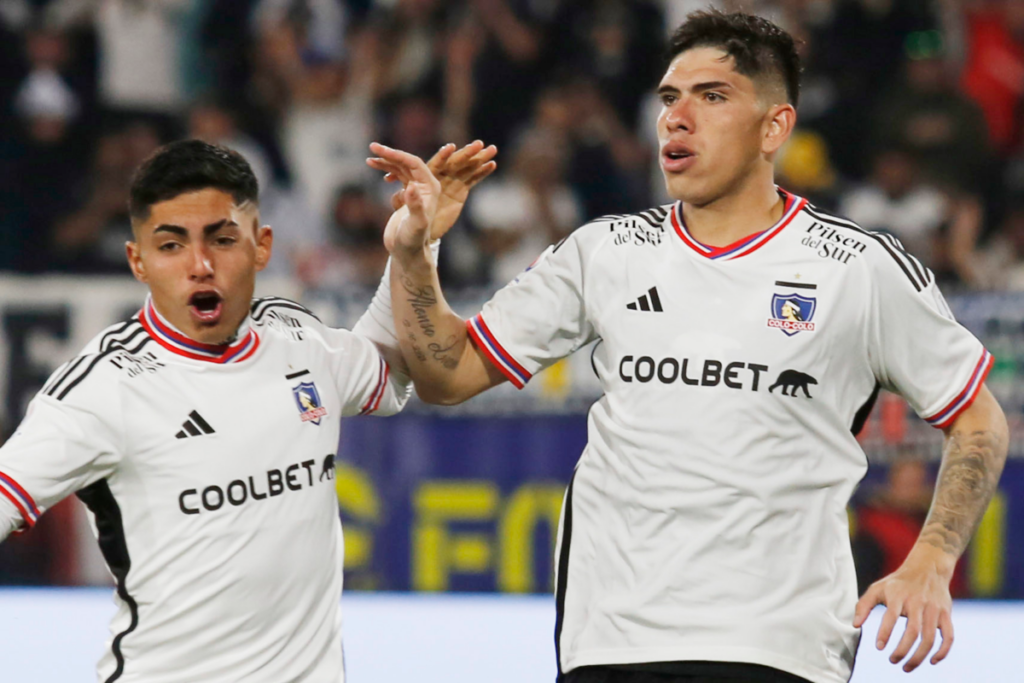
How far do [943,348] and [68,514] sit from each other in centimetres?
558

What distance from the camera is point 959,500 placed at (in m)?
3.42

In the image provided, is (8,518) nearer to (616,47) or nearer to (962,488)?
(962,488)

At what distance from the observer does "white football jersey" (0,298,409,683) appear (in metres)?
3.34

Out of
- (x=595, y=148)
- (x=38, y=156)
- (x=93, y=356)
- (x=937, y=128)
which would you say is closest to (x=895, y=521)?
(x=937, y=128)

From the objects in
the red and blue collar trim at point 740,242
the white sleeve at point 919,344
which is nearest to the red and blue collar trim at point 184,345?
the red and blue collar trim at point 740,242

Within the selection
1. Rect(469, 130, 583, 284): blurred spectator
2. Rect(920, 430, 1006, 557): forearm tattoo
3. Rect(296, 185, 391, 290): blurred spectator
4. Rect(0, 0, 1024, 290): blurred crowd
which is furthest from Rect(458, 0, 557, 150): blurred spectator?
Rect(920, 430, 1006, 557): forearm tattoo

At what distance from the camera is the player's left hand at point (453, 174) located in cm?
377

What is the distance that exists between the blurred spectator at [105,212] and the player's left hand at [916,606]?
6.51m

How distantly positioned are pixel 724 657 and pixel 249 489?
1.15m

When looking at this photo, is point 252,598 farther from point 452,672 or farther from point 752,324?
point 452,672

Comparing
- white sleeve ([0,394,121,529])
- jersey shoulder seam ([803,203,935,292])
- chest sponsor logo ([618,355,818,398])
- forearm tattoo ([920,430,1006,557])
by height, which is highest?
jersey shoulder seam ([803,203,935,292])

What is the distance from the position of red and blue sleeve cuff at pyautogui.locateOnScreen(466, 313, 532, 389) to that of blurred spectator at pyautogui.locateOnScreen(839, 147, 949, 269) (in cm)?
550

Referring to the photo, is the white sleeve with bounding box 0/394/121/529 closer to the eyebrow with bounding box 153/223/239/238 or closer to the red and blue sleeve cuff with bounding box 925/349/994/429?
the eyebrow with bounding box 153/223/239/238

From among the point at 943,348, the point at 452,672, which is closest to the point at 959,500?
the point at 943,348
